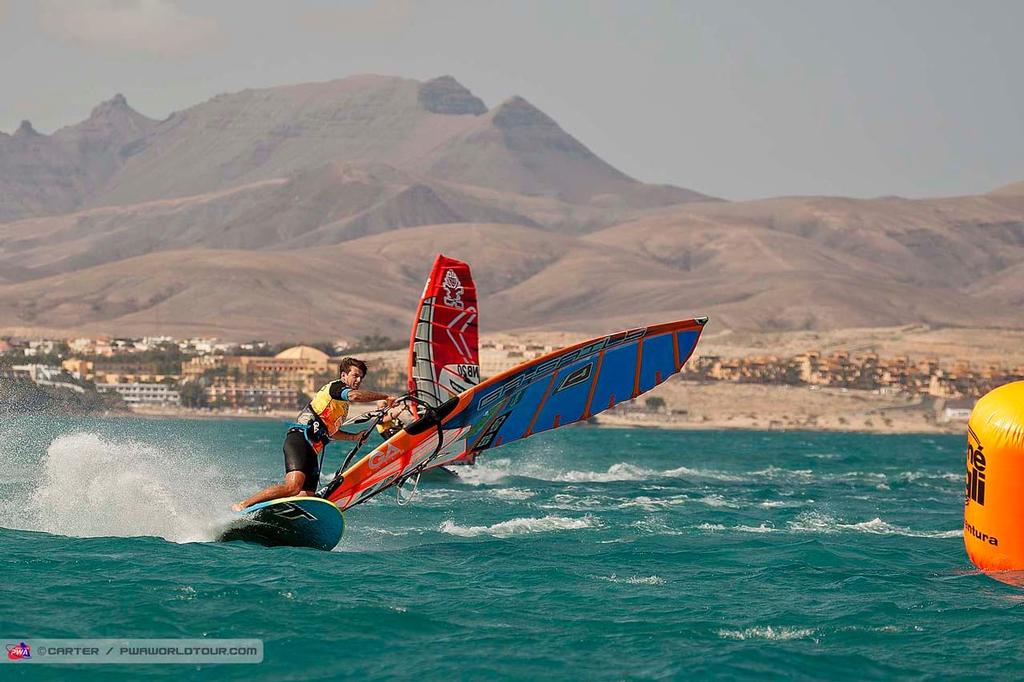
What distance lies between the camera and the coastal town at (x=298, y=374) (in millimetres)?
143125

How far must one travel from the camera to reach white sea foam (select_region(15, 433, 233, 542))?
2045 cm

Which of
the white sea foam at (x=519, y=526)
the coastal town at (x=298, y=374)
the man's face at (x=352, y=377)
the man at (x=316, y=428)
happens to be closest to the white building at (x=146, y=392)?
the coastal town at (x=298, y=374)

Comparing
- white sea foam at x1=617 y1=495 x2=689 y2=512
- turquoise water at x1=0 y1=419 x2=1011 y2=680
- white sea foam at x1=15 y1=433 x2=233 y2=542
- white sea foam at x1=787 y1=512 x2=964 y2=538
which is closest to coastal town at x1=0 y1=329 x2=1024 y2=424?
white sea foam at x1=617 y1=495 x2=689 y2=512

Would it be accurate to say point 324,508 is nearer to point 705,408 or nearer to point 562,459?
point 562,459

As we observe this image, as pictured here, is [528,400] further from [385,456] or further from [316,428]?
[316,428]

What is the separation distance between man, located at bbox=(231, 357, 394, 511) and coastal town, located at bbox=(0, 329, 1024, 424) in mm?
119191

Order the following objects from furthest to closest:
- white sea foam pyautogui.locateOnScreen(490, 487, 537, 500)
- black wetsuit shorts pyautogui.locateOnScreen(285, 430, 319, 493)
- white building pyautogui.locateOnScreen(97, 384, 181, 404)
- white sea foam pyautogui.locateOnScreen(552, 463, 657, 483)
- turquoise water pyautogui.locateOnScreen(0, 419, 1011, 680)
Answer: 1. white building pyautogui.locateOnScreen(97, 384, 181, 404)
2. white sea foam pyautogui.locateOnScreen(552, 463, 657, 483)
3. white sea foam pyautogui.locateOnScreen(490, 487, 537, 500)
4. black wetsuit shorts pyautogui.locateOnScreen(285, 430, 319, 493)
5. turquoise water pyautogui.locateOnScreen(0, 419, 1011, 680)

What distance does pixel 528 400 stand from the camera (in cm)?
2094

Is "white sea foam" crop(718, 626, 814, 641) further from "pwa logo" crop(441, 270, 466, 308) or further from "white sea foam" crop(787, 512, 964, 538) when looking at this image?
"pwa logo" crop(441, 270, 466, 308)

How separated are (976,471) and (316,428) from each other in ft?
24.4

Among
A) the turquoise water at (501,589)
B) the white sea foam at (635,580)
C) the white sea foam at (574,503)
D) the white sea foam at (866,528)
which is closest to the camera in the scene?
the turquoise water at (501,589)

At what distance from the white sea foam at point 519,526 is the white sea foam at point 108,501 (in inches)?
142

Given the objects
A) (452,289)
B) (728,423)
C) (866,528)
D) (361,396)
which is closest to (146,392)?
(728,423)

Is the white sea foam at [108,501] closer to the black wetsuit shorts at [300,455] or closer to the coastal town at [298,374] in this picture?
the black wetsuit shorts at [300,455]
